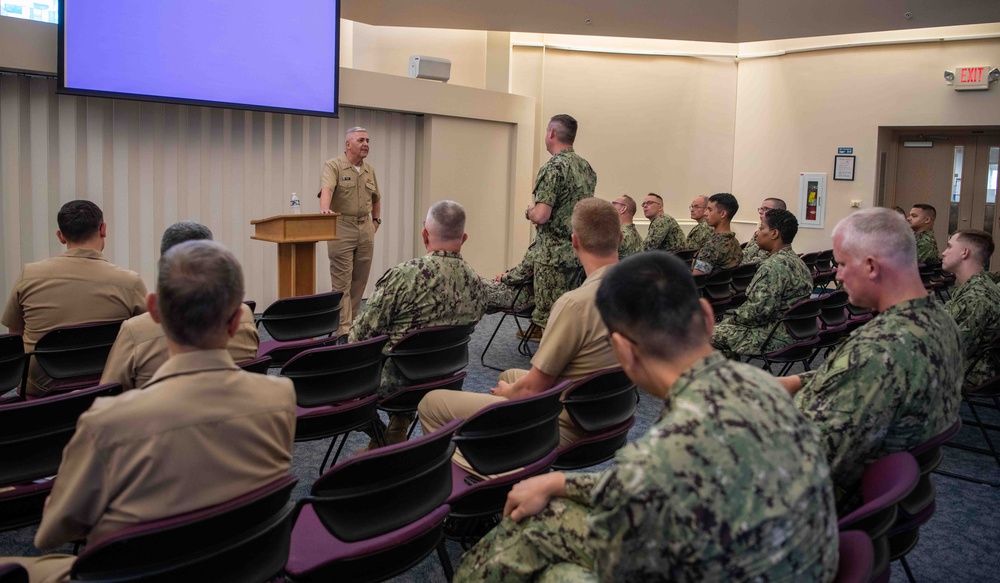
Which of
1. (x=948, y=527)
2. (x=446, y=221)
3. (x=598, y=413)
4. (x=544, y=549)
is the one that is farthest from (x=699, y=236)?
(x=544, y=549)

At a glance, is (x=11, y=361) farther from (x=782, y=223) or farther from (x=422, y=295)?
(x=782, y=223)

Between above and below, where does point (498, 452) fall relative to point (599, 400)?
below

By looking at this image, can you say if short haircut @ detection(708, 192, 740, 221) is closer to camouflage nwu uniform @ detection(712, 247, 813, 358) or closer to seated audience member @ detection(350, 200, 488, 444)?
camouflage nwu uniform @ detection(712, 247, 813, 358)

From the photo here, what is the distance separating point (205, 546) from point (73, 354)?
7.07 ft

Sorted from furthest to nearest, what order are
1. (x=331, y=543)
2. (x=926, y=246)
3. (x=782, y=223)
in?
(x=926, y=246) < (x=782, y=223) < (x=331, y=543)

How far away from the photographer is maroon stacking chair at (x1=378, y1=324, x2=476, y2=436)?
361 cm

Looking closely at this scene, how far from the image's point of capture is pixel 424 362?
12.1 ft

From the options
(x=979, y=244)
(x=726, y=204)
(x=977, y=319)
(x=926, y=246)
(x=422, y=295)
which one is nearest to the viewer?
(x=422, y=295)

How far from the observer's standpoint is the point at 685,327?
154 centimetres

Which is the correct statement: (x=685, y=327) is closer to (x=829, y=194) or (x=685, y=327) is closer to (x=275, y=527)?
(x=275, y=527)

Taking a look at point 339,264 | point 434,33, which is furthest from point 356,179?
point 434,33

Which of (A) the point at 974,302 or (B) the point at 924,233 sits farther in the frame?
(B) the point at 924,233

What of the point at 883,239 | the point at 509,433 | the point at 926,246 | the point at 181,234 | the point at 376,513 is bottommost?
the point at 376,513

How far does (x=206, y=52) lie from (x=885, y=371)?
632cm
